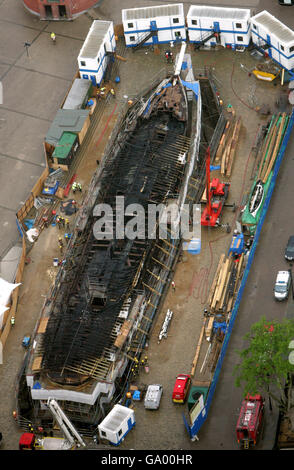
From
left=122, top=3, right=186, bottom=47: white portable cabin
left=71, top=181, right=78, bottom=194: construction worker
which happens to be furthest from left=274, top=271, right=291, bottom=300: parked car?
left=122, top=3, right=186, bottom=47: white portable cabin

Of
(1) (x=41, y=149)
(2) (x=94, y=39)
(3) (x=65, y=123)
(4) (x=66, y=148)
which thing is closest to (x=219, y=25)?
(2) (x=94, y=39)

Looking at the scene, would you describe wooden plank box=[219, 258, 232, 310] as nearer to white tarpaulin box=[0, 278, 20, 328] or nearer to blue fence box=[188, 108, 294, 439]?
blue fence box=[188, 108, 294, 439]

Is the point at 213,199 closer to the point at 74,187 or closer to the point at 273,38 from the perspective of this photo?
the point at 74,187

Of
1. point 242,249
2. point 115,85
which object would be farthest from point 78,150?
point 242,249

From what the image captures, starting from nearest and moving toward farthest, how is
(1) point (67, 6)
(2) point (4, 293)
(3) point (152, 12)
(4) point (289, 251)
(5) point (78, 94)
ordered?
(2) point (4, 293)
(4) point (289, 251)
(5) point (78, 94)
(3) point (152, 12)
(1) point (67, 6)

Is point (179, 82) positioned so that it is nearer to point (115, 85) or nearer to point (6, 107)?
point (115, 85)

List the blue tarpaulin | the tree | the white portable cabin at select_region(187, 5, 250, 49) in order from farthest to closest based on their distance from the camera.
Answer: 1. the white portable cabin at select_region(187, 5, 250, 49)
2. the blue tarpaulin
3. the tree
